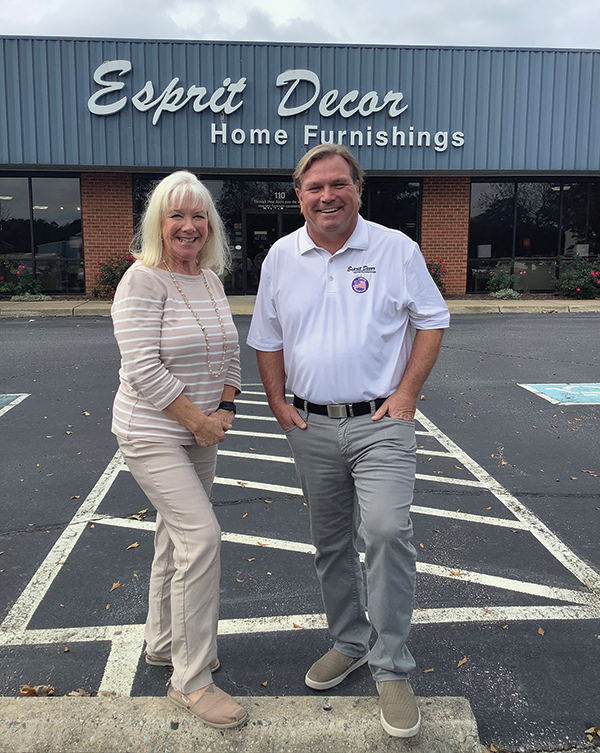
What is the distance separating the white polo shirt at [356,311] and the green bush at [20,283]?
1675cm

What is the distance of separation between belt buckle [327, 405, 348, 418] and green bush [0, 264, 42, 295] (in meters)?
16.9

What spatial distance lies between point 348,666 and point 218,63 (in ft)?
52.7

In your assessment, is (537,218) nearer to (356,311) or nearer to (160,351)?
(356,311)

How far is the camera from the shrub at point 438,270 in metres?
18.1

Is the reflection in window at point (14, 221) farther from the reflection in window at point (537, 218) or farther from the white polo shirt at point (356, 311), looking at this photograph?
the white polo shirt at point (356, 311)

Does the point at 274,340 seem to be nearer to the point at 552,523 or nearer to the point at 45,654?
the point at 45,654

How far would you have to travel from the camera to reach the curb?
7.47 feet

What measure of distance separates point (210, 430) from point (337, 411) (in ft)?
1.60

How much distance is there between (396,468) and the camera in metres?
2.48

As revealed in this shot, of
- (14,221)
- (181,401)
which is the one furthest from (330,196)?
(14,221)

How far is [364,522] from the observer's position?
2416mm

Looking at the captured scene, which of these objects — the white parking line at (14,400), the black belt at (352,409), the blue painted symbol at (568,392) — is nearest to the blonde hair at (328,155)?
the black belt at (352,409)

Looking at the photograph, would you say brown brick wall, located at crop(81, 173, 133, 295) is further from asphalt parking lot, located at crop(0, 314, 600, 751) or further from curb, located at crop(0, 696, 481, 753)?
curb, located at crop(0, 696, 481, 753)

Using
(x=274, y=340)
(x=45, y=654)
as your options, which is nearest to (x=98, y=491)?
(x=45, y=654)
